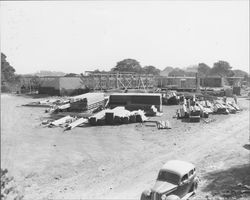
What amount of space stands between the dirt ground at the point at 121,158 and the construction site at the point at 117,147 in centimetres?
4

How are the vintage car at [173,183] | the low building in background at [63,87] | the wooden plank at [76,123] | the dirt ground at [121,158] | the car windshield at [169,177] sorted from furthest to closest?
1. the low building in background at [63,87]
2. the wooden plank at [76,123]
3. the dirt ground at [121,158]
4. the car windshield at [169,177]
5. the vintage car at [173,183]

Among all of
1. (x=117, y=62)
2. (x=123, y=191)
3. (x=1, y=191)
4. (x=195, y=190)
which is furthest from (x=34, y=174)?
(x=117, y=62)

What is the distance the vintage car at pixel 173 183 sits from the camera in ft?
34.6

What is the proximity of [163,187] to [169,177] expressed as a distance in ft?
2.01

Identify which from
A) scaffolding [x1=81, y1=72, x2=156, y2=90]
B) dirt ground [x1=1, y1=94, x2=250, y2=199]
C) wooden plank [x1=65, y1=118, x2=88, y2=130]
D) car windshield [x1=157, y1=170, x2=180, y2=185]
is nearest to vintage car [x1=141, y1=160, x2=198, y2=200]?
car windshield [x1=157, y1=170, x2=180, y2=185]

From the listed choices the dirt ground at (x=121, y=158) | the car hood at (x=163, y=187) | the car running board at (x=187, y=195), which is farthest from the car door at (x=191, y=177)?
the car hood at (x=163, y=187)

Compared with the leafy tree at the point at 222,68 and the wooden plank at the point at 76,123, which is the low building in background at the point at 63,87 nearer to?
the wooden plank at the point at 76,123

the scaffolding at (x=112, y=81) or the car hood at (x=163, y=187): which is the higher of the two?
the scaffolding at (x=112, y=81)

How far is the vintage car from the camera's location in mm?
10547

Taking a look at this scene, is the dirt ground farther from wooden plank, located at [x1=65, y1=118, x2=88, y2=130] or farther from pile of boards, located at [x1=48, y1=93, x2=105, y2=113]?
pile of boards, located at [x1=48, y1=93, x2=105, y2=113]

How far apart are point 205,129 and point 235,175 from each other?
1243 centimetres

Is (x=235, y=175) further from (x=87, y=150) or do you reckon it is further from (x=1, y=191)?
(x=1, y=191)

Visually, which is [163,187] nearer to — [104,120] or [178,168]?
[178,168]

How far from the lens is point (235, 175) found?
15078 millimetres
